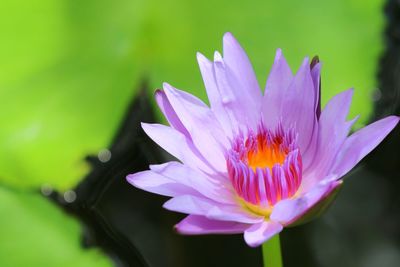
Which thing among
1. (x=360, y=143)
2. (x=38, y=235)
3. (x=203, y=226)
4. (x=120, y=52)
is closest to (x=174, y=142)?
(x=203, y=226)

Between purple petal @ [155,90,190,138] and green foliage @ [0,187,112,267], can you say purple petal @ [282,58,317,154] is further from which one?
green foliage @ [0,187,112,267]

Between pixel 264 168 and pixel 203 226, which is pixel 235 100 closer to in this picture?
pixel 264 168

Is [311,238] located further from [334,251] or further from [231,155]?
[231,155]

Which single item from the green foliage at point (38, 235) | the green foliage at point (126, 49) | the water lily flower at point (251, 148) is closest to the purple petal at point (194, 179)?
the water lily flower at point (251, 148)

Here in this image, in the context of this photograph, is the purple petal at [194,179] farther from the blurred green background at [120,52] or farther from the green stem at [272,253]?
the blurred green background at [120,52]

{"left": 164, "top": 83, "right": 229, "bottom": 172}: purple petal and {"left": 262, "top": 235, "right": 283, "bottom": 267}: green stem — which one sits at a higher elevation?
{"left": 164, "top": 83, "right": 229, "bottom": 172}: purple petal

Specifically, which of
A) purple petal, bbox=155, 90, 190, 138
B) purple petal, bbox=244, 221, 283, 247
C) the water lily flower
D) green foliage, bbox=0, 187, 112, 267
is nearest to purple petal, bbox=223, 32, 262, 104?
the water lily flower
